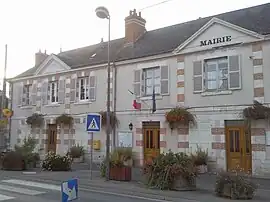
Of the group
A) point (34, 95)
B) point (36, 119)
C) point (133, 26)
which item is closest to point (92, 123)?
point (133, 26)

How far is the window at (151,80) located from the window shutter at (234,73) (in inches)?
146

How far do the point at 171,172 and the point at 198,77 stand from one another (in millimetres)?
6339

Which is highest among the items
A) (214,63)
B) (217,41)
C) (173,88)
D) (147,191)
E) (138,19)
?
(138,19)

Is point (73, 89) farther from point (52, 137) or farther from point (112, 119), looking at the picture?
point (112, 119)

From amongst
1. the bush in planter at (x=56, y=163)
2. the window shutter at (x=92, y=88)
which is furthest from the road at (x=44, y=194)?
the window shutter at (x=92, y=88)

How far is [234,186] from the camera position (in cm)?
893

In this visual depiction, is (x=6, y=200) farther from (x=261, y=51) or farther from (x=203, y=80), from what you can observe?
(x=261, y=51)

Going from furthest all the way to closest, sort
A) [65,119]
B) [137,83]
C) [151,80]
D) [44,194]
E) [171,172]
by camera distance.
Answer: [65,119], [137,83], [151,80], [171,172], [44,194]

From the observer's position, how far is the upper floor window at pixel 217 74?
14.3 m

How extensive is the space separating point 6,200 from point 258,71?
10.4m

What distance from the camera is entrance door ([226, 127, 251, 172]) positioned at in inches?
548

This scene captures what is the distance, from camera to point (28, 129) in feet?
72.5

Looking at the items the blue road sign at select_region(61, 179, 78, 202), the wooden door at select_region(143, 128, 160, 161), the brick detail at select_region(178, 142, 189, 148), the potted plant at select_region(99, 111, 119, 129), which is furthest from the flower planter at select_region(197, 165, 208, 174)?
the blue road sign at select_region(61, 179, 78, 202)

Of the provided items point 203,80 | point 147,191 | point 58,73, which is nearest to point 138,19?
point 58,73
